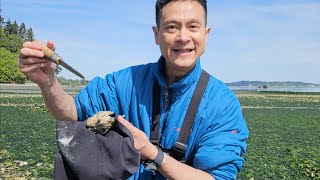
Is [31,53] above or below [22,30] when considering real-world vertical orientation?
above

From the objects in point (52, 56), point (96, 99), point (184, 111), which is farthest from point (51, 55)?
point (184, 111)

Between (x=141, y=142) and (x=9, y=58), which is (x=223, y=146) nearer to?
(x=141, y=142)

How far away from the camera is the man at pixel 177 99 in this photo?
113 inches

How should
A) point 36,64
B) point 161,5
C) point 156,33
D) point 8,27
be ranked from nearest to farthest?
point 36,64
point 161,5
point 156,33
point 8,27

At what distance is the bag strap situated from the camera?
2836 mm

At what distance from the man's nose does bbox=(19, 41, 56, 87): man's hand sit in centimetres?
84

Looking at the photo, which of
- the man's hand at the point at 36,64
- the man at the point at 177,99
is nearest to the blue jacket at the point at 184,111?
the man at the point at 177,99

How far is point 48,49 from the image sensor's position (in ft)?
8.09

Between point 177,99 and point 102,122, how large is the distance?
2.11ft

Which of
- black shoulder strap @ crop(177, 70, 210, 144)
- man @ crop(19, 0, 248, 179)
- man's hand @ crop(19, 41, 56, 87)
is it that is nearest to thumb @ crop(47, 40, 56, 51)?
man's hand @ crop(19, 41, 56, 87)

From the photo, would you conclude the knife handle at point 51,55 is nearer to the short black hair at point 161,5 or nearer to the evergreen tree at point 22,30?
the short black hair at point 161,5

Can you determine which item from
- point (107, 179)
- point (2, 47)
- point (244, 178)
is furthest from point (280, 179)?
point (2, 47)

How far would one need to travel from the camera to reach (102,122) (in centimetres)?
250

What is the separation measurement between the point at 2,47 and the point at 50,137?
3595 inches
